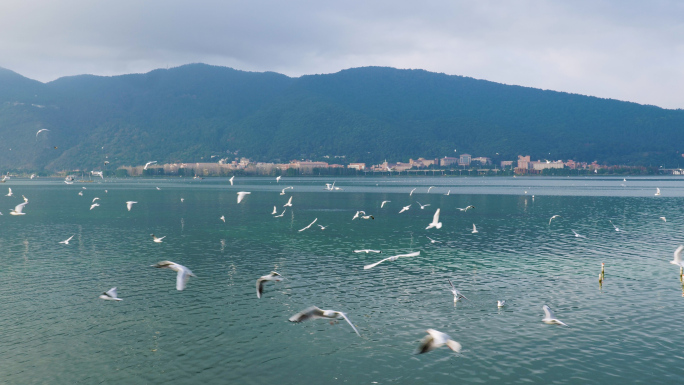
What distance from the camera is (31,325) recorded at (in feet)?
73.2

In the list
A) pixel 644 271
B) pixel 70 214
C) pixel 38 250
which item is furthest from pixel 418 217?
pixel 70 214

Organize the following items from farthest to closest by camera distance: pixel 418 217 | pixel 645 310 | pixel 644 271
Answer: pixel 418 217 < pixel 644 271 < pixel 645 310

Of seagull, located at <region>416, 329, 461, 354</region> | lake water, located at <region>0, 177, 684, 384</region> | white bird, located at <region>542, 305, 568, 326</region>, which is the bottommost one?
lake water, located at <region>0, 177, 684, 384</region>

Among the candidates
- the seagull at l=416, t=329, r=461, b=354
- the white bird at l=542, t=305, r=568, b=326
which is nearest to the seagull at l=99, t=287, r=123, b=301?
the seagull at l=416, t=329, r=461, b=354

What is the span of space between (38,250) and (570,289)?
41797mm

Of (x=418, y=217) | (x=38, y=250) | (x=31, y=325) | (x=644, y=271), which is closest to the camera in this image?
(x=31, y=325)

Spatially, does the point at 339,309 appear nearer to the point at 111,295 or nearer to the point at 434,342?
the point at 111,295

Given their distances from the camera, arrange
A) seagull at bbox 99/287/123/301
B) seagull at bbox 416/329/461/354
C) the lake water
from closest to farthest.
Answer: seagull at bbox 416/329/461/354
the lake water
seagull at bbox 99/287/123/301

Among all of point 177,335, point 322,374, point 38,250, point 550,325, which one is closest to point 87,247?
point 38,250

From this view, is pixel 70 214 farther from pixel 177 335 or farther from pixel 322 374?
pixel 322 374

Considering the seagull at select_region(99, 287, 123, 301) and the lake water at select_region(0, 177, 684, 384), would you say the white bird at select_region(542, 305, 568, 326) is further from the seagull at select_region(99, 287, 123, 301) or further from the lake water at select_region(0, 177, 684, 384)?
the seagull at select_region(99, 287, 123, 301)

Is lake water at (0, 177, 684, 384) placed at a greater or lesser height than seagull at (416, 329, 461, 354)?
lesser

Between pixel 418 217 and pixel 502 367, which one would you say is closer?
pixel 502 367

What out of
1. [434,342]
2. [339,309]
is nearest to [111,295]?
[339,309]
